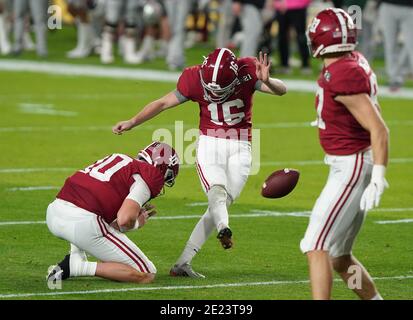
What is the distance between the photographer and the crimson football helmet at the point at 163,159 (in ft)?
28.0

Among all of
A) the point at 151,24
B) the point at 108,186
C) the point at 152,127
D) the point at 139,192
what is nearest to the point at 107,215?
the point at 108,186

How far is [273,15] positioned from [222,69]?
16.3 m

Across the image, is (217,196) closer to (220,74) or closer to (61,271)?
(220,74)

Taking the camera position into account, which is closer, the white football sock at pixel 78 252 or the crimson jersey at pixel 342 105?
the crimson jersey at pixel 342 105

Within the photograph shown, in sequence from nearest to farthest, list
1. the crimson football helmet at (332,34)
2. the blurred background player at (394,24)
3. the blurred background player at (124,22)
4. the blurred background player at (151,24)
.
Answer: the crimson football helmet at (332,34) < the blurred background player at (394,24) < the blurred background player at (124,22) < the blurred background player at (151,24)

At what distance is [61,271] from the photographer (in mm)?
8445

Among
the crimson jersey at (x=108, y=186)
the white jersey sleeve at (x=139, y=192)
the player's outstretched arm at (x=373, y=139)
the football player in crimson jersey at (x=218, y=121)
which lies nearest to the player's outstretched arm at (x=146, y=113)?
the football player in crimson jersey at (x=218, y=121)

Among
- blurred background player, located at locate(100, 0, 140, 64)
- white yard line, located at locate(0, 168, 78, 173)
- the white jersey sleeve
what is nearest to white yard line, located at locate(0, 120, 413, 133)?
white yard line, located at locate(0, 168, 78, 173)

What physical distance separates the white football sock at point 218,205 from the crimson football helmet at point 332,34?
1.57 m

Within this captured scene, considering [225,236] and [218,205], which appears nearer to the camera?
[225,236]

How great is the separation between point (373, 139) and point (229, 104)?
236 centimetres

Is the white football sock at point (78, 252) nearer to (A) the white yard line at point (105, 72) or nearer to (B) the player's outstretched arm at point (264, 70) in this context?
(B) the player's outstretched arm at point (264, 70)
